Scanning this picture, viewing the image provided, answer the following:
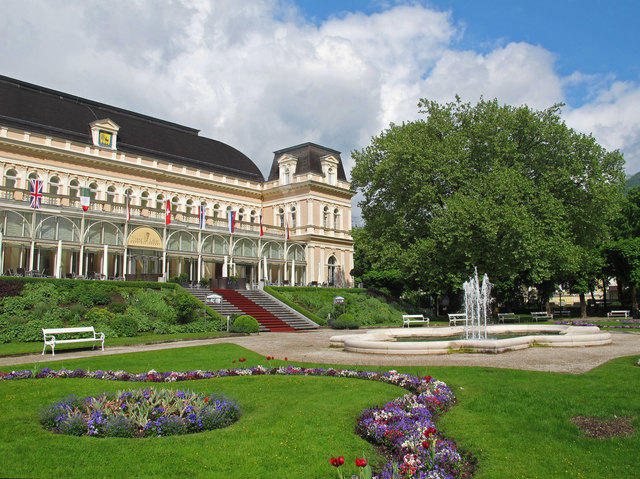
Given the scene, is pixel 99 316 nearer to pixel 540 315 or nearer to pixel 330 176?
pixel 540 315

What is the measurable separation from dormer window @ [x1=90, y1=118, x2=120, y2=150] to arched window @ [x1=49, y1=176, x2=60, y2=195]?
4.38 m

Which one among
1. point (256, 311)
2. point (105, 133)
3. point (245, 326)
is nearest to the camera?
point (245, 326)

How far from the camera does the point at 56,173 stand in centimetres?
4031

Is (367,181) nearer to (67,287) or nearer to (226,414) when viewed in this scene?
(67,287)

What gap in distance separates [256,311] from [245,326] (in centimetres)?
671

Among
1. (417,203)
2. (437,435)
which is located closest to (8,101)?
(417,203)

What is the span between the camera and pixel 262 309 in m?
34.8

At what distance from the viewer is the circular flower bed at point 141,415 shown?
7.76m

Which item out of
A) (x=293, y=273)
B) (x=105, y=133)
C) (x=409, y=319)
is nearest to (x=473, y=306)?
(x=409, y=319)

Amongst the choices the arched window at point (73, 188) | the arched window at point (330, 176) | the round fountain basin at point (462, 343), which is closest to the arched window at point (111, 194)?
the arched window at point (73, 188)

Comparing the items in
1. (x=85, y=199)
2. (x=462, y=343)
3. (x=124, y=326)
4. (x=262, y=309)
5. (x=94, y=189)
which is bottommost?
(x=462, y=343)

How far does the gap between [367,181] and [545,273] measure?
15382 millimetres

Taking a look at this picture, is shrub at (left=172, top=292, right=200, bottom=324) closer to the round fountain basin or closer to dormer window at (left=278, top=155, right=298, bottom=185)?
the round fountain basin

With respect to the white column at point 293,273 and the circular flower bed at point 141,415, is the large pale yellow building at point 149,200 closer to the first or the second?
the white column at point 293,273
